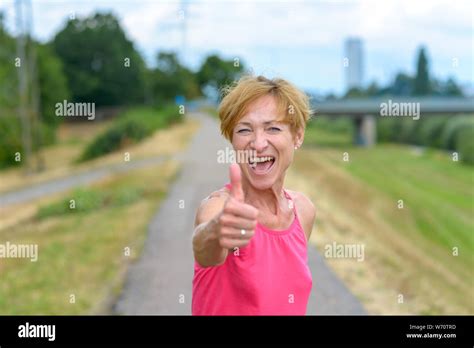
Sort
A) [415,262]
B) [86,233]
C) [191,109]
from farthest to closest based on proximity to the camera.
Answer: [191,109], [415,262], [86,233]

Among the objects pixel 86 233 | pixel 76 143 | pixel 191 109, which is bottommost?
pixel 86 233

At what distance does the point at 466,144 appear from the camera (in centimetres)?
4166

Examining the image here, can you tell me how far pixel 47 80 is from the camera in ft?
191

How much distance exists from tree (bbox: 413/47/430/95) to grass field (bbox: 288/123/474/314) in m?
43.5

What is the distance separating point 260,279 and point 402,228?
1825 centimetres

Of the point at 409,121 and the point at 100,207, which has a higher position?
the point at 409,121

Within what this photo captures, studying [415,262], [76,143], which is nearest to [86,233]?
[415,262]

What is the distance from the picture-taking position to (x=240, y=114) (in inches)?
95.7

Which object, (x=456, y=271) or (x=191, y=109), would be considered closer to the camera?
(x=456, y=271)

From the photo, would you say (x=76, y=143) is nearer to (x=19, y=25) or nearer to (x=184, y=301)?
(x=19, y=25)

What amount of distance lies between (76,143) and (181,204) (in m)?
45.1

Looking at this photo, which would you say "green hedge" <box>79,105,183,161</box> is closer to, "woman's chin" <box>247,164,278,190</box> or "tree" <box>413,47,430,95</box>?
"woman's chin" <box>247,164,278,190</box>

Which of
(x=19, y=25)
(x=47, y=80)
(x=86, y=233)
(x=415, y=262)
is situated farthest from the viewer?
(x=47, y=80)

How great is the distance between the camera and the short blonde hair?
243 centimetres
